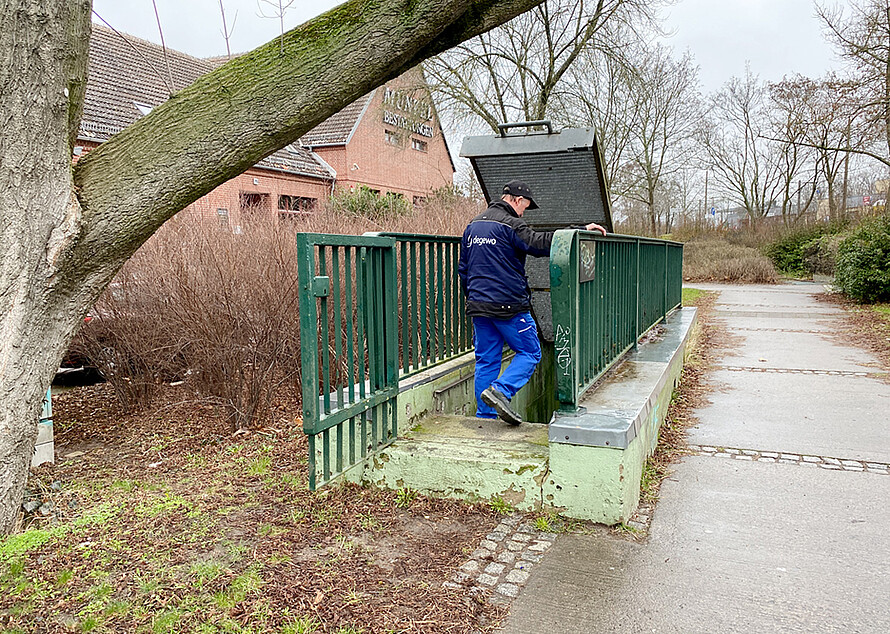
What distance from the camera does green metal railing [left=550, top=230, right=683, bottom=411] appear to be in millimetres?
3859

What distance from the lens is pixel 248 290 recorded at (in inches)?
231

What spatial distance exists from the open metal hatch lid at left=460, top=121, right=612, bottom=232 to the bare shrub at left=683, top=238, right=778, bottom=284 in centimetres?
2318

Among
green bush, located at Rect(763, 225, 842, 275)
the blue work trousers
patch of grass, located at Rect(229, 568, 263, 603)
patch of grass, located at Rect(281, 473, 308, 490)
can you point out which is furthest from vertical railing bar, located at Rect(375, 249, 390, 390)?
green bush, located at Rect(763, 225, 842, 275)

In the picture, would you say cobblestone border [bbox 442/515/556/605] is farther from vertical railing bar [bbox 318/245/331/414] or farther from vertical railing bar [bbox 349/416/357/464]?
vertical railing bar [bbox 318/245/331/414]

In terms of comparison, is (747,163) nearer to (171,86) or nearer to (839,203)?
(839,203)

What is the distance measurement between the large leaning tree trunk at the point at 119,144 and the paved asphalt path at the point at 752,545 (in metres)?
2.58

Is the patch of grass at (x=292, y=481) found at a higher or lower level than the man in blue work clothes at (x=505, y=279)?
lower

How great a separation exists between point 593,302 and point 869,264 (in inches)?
580

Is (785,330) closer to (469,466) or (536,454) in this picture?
(536,454)

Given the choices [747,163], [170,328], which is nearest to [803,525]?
[170,328]

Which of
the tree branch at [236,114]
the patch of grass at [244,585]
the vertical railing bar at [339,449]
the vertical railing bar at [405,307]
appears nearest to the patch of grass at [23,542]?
the patch of grass at [244,585]

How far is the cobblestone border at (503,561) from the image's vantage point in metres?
3.04

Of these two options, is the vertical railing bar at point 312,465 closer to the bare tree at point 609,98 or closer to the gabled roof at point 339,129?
the bare tree at point 609,98

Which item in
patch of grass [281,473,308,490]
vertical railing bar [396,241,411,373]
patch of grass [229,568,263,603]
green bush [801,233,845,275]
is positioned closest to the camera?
patch of grass [229,568,263,603]
